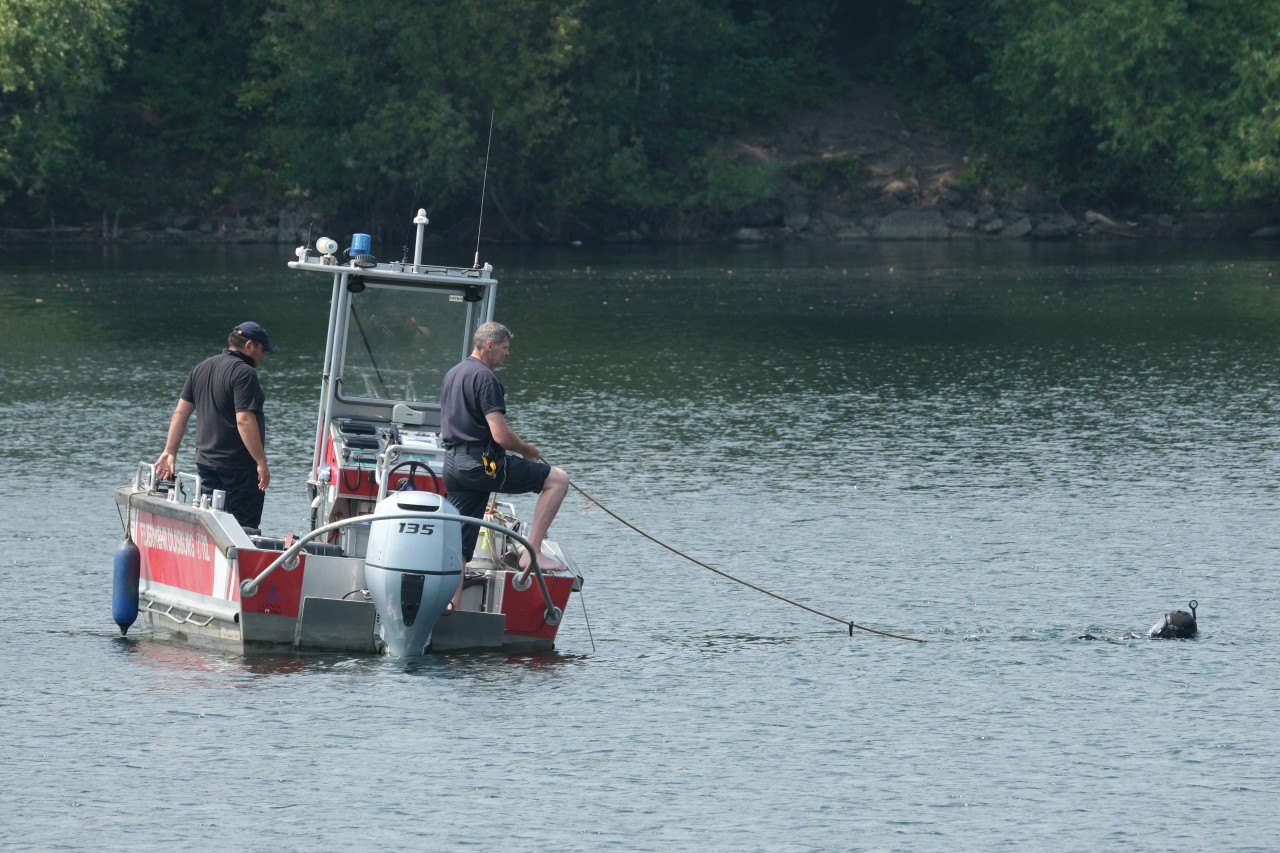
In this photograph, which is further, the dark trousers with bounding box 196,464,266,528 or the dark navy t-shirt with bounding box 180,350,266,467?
the dark trousers with bounding box 196,464,266,528

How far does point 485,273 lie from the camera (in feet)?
51.7

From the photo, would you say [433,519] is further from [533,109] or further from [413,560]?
[533,109]

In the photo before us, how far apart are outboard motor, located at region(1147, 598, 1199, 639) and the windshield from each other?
18.9ft

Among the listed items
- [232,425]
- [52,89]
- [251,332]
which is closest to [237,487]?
[232,425]

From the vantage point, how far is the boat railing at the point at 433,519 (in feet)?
41.4

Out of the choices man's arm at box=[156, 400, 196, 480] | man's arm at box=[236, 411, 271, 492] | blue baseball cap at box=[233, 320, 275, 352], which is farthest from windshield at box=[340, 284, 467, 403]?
man's arm at box=[236, 411, 271, 492]

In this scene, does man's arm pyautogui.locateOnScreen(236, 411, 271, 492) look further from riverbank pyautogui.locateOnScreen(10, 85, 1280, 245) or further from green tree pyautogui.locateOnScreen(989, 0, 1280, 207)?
riverbank pyautogui.locateOnScreen(10, 85, 1280, 245)

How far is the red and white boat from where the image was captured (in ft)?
42.0

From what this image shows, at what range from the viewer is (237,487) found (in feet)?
46.2

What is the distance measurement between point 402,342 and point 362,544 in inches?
92.4

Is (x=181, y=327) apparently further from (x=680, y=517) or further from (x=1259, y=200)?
(x=1259, y=200)

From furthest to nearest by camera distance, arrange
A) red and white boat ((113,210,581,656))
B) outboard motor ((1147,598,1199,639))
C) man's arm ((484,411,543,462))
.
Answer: outboard motor ((1147,598,1199,639)) < man's arm ((484,411,543,462)) < red and white boat ((113,210,581,656))

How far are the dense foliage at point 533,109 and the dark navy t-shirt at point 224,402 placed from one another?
45.8 metres

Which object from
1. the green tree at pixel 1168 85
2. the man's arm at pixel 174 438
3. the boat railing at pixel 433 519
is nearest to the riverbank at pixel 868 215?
the green tree at pixel 1168 85
